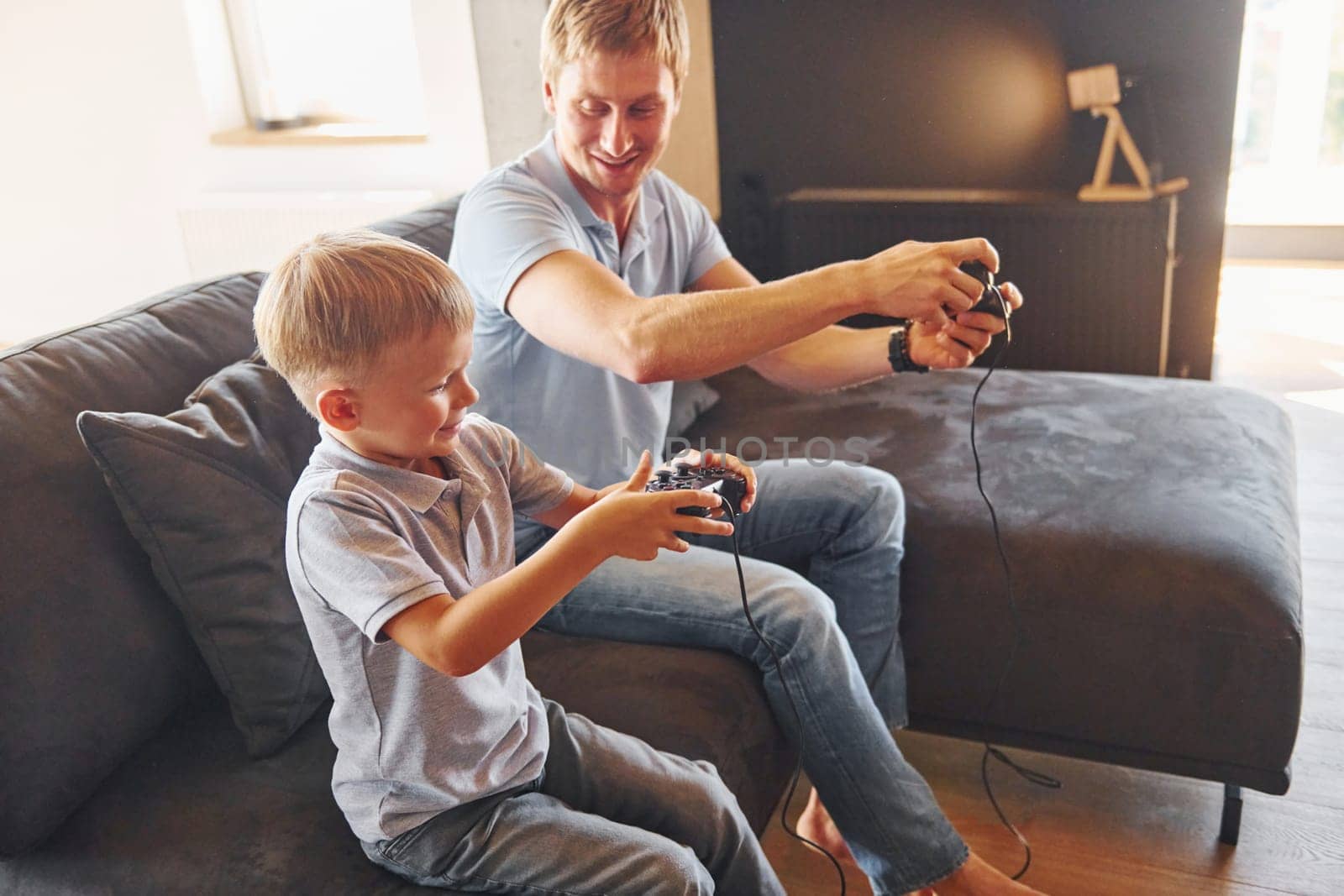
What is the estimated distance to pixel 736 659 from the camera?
136cm

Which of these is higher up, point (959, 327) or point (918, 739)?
point (959, 327)

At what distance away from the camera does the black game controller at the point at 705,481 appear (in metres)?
1.07

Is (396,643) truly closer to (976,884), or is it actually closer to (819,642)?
(819,642)

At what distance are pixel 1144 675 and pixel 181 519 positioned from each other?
1.21 metres

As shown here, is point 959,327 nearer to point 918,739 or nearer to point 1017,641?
point 1017,641

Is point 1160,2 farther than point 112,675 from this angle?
Yes

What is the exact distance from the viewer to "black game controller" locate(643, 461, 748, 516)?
42.0 inches

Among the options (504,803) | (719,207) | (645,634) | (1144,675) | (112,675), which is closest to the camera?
(504,803)

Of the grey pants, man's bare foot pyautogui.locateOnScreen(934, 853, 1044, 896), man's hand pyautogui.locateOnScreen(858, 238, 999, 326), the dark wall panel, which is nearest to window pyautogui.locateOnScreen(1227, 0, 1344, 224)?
the dark wall panel

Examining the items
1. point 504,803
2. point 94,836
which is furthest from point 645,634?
point 94,836

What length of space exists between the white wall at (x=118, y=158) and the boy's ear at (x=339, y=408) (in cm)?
219

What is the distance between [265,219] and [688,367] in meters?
2.45

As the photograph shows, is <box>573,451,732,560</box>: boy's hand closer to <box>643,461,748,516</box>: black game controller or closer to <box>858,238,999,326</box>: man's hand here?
<box>643,461,748,516</box>: black game controller

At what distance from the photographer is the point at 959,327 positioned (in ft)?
4.64
